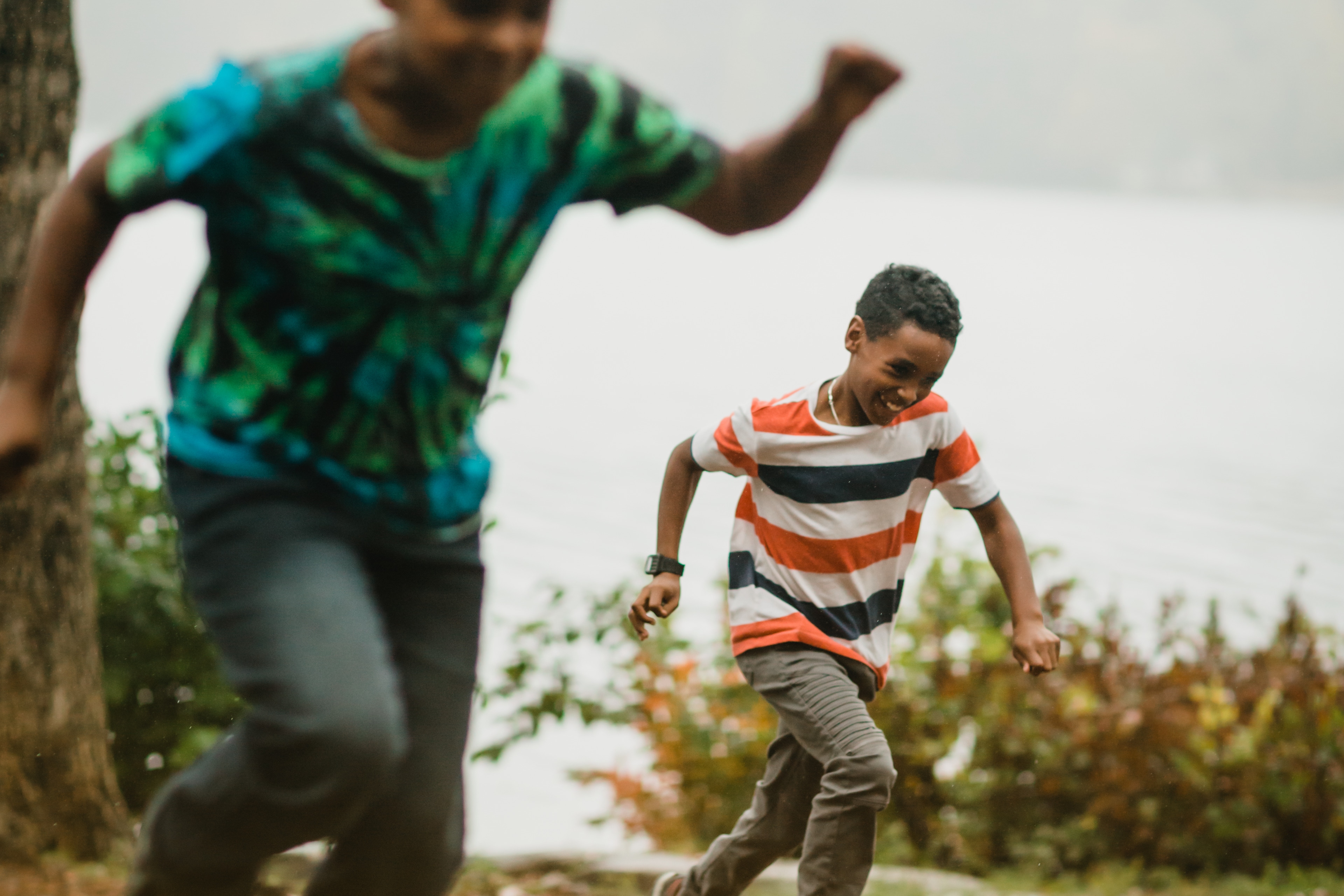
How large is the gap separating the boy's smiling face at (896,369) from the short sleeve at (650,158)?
102 centimetres

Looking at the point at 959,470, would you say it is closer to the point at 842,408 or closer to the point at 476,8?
the point at 842,408

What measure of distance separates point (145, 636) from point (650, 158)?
333 centimetres

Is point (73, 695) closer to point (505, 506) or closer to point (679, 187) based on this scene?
point (679, 187)

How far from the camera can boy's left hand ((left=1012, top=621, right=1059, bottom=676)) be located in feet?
9.43

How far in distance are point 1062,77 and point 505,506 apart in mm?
64669

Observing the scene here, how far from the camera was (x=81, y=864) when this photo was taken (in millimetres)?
4086

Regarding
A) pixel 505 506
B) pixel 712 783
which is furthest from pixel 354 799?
pixel 505 506

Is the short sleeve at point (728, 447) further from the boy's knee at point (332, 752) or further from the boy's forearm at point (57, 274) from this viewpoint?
the boy's forearm at point (57, 274)

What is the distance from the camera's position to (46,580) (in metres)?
3.86

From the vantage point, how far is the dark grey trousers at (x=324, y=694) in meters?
1.78

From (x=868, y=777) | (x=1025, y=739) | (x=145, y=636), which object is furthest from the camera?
(x=1025, y=739)

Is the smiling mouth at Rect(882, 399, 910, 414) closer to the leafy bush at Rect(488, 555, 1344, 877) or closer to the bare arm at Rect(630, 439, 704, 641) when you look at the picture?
the bare arm at Rect(630, 439, 704, 641)

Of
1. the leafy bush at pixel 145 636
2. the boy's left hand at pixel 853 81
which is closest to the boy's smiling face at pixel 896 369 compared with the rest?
the boy's left hand at pixel 853 81

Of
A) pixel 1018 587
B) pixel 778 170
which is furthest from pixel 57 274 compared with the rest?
pixel 1018 587
